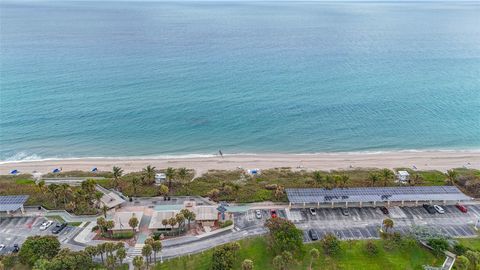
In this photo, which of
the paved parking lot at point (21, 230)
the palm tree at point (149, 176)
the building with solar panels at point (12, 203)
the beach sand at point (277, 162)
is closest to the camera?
the paved parking lot at point (21, 230)

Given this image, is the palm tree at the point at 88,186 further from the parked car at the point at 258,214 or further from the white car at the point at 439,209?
the white car at the point at 439,209

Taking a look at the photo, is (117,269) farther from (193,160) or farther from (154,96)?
(154,96)

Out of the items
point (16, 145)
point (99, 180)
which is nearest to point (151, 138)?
point (99, 180)

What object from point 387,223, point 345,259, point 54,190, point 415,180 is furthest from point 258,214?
point 54,190

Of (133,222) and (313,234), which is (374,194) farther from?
(133,222)

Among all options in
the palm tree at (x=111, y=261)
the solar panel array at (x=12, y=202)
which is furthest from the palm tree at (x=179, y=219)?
the solar panel array at (x=12, y=202)

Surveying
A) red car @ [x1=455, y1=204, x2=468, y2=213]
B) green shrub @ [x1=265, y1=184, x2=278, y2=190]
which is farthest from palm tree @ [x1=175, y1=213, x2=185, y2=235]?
red car @ [x1=455, y1=204, x2=468, y2=213]
